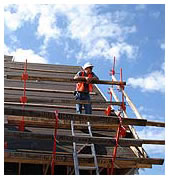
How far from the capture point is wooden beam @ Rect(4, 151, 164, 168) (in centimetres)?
515

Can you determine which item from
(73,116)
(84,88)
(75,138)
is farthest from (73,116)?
(84,88)

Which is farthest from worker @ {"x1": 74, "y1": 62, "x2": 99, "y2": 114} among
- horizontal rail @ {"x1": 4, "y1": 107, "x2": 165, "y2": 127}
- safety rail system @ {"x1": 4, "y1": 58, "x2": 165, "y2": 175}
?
horizontal rail @ {"x1": 4, "y1": 107, "x2": 165, "y2": 127}

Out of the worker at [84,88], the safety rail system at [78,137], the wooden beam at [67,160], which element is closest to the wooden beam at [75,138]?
the safety rail system at [78,137]

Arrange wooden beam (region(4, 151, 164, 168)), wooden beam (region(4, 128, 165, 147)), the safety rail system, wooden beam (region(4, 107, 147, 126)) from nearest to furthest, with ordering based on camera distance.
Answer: wooden beam (region(4, 107, 147, 126))
the safety rail system
wooden beam (region(4, 128, 165, 147))
wooden beam (region(4, 151, 164, 168))

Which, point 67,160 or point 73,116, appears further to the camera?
point 67,160

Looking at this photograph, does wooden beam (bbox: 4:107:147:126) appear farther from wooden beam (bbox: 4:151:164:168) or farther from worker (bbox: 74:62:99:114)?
worker (bbox: 74:62:99:114)

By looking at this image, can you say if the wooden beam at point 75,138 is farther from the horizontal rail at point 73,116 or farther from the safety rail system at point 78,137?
the horizontal rail at point 73,116

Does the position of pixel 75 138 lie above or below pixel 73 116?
below

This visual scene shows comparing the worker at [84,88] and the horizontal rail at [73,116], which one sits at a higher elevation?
the worker at [84,88]

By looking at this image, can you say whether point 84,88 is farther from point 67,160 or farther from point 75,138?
point 75,138

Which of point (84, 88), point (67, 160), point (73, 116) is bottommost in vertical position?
point (67, 160)

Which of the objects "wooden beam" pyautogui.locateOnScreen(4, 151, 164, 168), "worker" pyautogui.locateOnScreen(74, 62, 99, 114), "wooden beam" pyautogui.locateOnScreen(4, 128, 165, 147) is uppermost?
"worker" pyautogui.locateOnScreen(74, 62, 99, 114)

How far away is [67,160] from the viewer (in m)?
5.24

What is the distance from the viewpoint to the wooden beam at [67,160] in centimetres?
515
